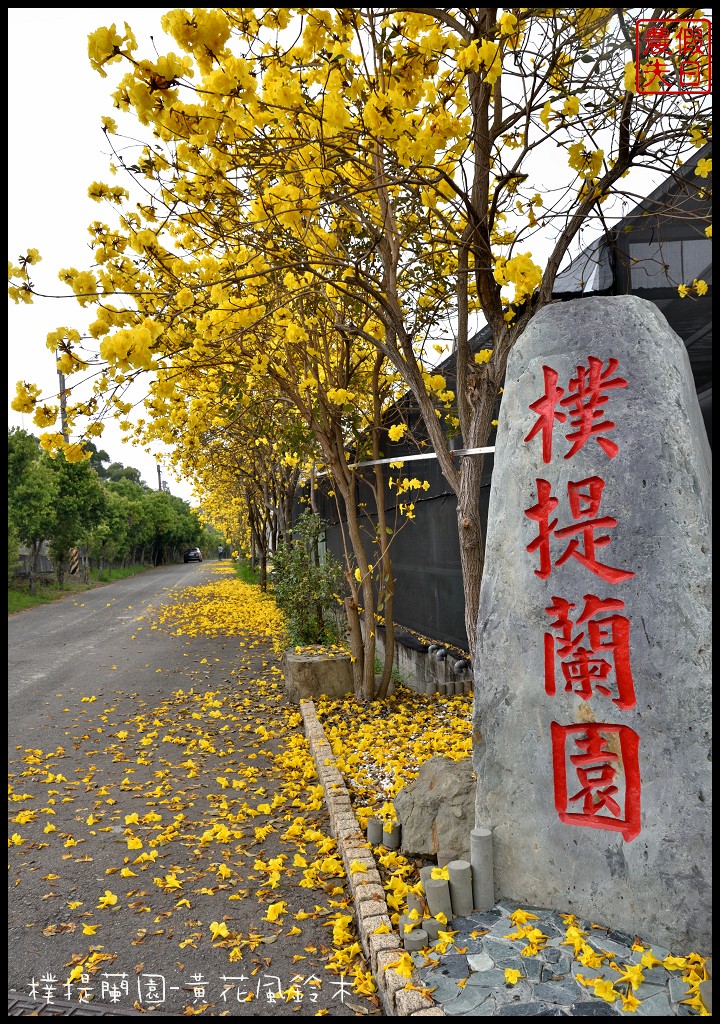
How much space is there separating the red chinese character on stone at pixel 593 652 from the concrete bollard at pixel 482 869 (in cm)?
71

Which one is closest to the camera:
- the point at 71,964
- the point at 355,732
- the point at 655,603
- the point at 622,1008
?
the point at 622,1008

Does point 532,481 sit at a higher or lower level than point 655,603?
higher

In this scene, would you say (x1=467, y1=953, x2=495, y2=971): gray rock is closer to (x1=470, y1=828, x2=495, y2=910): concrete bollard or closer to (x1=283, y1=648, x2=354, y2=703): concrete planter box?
(x1=470, y1=828, x2=495, y2=910): concrete bollard

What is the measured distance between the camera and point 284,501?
575 inches

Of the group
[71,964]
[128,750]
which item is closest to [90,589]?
[128,750]

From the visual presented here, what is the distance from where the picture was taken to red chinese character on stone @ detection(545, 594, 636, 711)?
274 centimetres

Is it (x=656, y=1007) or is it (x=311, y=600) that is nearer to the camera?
(x=656, y=1007)

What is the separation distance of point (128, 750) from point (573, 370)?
193 inches

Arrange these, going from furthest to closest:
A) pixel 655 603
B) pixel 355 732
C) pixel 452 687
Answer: pixel 452 687 < pixel 355 732 < pixel 655 603

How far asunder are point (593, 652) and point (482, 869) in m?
1.07

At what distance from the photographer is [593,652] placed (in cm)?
280

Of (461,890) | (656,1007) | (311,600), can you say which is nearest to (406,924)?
(461,890)

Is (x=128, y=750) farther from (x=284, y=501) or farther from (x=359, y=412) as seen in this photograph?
(x=284, y=501)

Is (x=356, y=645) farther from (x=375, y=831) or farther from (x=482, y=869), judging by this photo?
(x=482, y=869)
